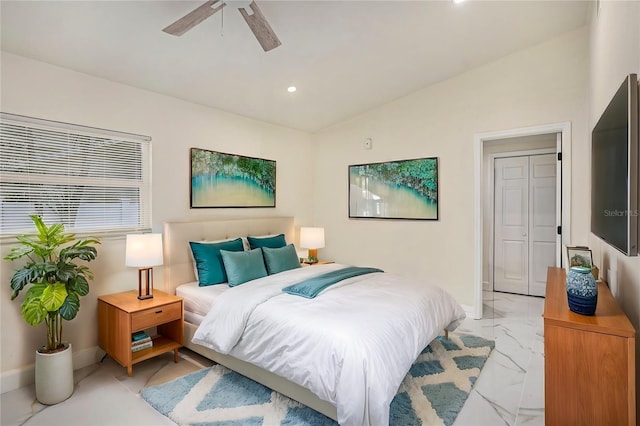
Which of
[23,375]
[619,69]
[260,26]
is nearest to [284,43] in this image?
[260,26]

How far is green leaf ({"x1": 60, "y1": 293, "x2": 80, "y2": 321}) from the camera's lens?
7.87 feet

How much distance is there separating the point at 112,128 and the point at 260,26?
5.94ft

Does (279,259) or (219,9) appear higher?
(219,9)

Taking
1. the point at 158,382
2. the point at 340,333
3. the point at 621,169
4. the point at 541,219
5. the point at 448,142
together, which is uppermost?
the point at 448,142

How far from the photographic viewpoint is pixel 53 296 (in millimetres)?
2307

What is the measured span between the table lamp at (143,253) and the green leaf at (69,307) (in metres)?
0.47

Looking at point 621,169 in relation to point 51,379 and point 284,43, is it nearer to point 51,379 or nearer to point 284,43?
point 284,43

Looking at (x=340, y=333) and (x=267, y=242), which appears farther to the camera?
(x=267, y=242)

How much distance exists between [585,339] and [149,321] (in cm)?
285

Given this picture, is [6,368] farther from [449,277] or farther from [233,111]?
[449,277]

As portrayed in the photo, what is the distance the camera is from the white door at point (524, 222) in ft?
15.9

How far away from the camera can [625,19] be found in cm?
163

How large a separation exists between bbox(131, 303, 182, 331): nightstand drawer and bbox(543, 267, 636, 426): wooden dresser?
2.67 meters

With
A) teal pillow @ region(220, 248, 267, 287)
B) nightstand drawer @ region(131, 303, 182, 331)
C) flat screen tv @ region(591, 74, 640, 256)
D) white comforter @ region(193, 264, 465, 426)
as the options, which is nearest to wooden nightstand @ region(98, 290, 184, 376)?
nightstand drawer @ region(131, 303, 182, 331)
